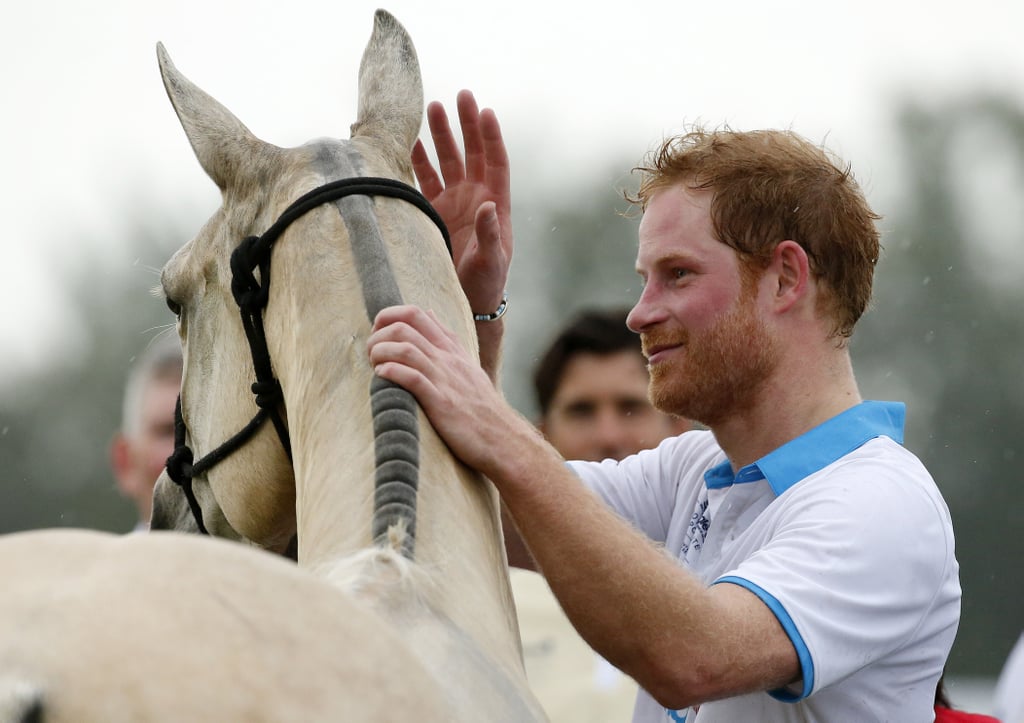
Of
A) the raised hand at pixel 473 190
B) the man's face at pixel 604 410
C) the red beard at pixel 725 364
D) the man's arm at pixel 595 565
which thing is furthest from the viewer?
the man's face at pixel 604 410

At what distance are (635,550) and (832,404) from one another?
916 mm

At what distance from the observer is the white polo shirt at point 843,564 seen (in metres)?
2.31

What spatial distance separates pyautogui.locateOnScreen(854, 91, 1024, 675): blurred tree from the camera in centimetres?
1725

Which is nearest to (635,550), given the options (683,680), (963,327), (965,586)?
(683,680)

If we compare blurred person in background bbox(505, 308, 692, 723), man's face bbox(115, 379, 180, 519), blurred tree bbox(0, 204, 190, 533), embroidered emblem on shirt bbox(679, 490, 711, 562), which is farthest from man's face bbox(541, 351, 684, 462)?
blurred tree bbox(0, 204, 190, 533)

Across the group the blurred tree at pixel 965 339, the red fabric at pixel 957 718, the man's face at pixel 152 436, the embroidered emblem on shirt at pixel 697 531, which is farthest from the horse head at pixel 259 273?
the blurred tree at pixel 965 339

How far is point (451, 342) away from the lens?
7.06 ft

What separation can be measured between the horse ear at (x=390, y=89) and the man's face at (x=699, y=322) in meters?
0.68

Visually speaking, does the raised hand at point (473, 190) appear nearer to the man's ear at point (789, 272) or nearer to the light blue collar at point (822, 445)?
the man's ear at point (789, 272)

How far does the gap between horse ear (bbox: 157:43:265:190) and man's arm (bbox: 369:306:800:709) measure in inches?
26.7

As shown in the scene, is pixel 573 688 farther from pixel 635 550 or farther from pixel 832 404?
pixel 635 550

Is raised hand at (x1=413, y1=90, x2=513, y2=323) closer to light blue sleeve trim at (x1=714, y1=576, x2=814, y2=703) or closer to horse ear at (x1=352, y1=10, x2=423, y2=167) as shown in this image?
horse ear at (x1=352, y1=10, x2=423, y2=167)

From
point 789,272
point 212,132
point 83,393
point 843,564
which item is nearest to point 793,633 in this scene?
point 843,564

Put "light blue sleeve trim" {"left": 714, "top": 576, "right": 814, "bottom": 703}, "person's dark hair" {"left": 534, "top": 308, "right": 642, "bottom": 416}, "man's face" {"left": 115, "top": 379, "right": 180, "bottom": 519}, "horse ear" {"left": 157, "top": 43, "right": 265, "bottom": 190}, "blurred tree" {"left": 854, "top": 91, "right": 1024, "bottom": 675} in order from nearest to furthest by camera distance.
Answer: "light blue sleeve trim" {"left": 714, "top": 576, "right": 814, "bottom": 703}, "horse ear" {"left": 157, "top": 43, "right": 265, "bottom": 190}, "man's face" {"left": 115, "top": 379, "right": 180, "bottom": 519}, "person's dark hair" {"left": 534, "top": 308, "right": 642, "bottom": 416}, "blurred tree" {"left": 854, "top": 91, "right": 1024, "bottom": 675}
